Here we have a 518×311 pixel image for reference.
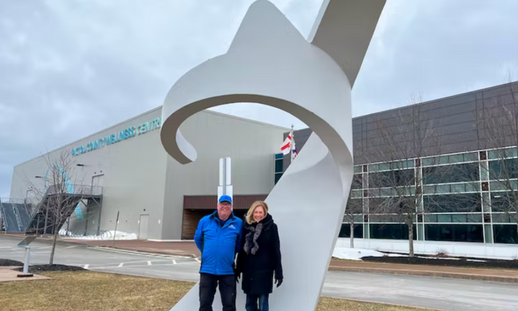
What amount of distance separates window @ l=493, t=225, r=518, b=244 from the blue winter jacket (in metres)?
20.4

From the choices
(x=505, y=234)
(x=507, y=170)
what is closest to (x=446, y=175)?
(x=505, y=234)

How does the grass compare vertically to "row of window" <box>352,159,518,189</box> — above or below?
below

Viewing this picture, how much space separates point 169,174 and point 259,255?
1160 inches

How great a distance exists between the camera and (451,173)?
21.7 meters

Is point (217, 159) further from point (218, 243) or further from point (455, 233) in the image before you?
point (218, 243)

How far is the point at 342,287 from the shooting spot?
10500 millimetres

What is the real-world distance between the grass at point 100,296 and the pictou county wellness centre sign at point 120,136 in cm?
2279

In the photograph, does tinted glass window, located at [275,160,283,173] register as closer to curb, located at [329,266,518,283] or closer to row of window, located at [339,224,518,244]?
row of window, located at [339,224,518,244]

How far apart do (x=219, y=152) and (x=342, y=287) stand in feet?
81.8

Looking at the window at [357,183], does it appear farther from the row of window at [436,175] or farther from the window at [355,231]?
the window at [355,231]

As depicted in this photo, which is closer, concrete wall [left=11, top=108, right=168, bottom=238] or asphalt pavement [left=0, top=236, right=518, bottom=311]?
asphalt pavement [left=0, top=236, right=518, bottom=311]

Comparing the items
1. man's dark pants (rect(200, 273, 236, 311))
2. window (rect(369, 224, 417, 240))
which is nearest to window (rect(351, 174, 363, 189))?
window (rect(369, 224, 417, 240))

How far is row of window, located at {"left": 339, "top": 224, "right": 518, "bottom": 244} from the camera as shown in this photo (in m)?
20.4

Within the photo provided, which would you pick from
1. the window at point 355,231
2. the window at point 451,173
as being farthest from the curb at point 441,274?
the window at point 355,231
